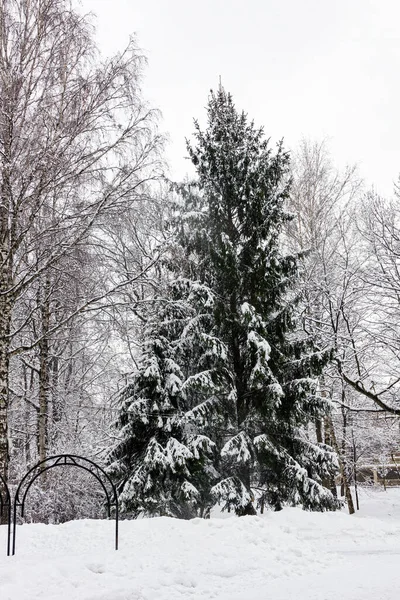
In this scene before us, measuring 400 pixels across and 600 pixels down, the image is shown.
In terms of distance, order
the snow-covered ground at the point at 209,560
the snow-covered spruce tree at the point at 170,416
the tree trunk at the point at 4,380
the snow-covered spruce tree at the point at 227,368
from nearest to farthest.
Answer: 1. the snow-covered ground at the point at 209,560
2. the tree trunk at the point at 4,380
3. the snow-covered spruce tree at the point at 227,368
4. the snow-covered spruce tree at the point at 170,416

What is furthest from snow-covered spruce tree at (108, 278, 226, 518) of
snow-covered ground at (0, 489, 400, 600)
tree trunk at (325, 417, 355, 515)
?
tree trunk at (325, 417, 355, 515)

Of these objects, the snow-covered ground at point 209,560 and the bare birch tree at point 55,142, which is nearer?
the snow-covered ground at point 209,560

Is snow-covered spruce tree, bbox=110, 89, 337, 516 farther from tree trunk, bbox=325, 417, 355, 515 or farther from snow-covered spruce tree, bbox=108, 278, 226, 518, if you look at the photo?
tree trunk, bbox=325, 417, 355, 515

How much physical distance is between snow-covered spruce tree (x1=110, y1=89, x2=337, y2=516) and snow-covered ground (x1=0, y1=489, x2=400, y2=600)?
87.4 inches

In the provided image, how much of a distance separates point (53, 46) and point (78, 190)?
2.55 m

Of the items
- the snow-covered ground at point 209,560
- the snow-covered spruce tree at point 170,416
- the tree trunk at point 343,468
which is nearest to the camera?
the snow-covered ground at point 209,560

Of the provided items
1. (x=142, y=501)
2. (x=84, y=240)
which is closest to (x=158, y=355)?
(x=142, y=501)

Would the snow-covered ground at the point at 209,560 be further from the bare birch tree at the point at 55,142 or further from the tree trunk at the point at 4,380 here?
the bare birch tree at the point at 55,142

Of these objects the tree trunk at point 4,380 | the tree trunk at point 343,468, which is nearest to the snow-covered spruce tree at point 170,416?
the tree trunk at point 4,380

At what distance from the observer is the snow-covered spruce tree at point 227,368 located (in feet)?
33.2

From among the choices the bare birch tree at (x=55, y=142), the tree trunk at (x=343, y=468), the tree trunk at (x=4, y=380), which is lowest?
the tree trunk at (x=343, y=468)

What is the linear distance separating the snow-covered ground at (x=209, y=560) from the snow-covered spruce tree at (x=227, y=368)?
2220 mm

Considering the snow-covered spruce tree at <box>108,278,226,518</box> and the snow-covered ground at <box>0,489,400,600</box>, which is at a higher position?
the snow-covered spruce tree at <box>108,278,226,518</box>

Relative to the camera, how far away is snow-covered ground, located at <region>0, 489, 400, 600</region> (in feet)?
14.7
